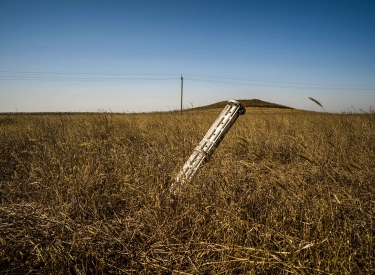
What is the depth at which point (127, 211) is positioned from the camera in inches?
72.5

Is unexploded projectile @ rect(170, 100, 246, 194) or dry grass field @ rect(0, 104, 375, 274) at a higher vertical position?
unexploded projectile @ rect(170, 100, 246, 194)

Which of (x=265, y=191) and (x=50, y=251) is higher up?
(x=265, y=191)

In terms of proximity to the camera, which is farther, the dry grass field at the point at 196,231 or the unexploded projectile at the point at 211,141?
the unexploded projectile at the point at 211,141

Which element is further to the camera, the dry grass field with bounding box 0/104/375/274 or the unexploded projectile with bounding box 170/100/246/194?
the unexploded projectile with bounding box 170/100/246/194

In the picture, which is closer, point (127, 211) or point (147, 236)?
point (147, 236)

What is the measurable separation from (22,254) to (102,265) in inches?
17.0

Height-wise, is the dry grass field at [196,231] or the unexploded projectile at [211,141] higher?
the unexploded projectile at [211,141]

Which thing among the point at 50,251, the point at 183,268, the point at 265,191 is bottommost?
the point at 183,268

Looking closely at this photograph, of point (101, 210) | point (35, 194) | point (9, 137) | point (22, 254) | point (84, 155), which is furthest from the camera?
point (9, 137)

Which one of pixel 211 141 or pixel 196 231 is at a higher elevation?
pixel 211 141

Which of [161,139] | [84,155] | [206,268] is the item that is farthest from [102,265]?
[161,139]

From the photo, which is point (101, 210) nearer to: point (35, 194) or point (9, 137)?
point (35, 194)

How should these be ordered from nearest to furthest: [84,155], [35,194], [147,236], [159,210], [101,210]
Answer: [147,236] < [159,210] < [101,210] < [35,194] < [84,155]

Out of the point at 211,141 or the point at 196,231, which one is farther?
the point at 211,141
